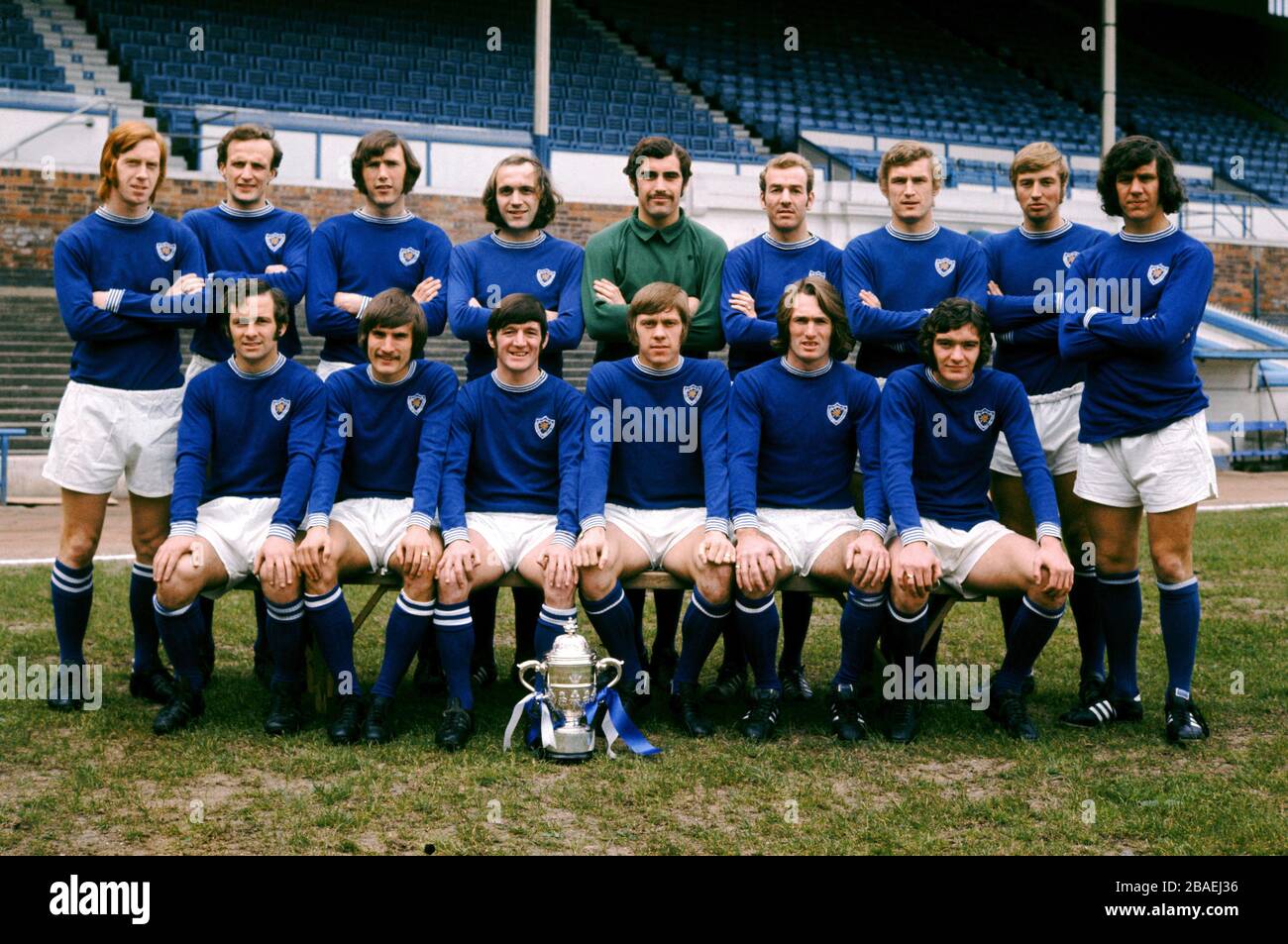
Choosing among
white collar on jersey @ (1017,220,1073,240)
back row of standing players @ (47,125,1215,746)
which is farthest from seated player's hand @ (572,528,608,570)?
white collar on jersey @ (1017,220,1073,240)

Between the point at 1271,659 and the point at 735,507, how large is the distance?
2669 mm

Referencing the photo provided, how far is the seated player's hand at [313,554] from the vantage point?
177 inches

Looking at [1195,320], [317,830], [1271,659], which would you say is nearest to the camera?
[317,830]

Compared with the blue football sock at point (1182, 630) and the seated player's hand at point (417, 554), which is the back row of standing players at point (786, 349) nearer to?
the blue football sock at point (1182, 630)

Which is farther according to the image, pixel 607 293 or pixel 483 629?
pixel 483 629

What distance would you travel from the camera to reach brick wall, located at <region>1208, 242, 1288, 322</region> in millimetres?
21125

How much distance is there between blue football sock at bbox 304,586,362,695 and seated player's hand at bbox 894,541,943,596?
190 cm

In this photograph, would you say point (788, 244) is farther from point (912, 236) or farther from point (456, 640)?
point (456, 640)

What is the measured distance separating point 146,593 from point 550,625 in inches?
67.7

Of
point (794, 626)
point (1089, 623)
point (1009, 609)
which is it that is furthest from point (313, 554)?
point (1089, 623)

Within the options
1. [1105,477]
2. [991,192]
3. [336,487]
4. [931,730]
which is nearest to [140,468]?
[336,487]

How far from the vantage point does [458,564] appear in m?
4.52

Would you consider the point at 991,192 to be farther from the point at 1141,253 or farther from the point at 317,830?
the point at 317,830

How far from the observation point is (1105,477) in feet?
15.4
